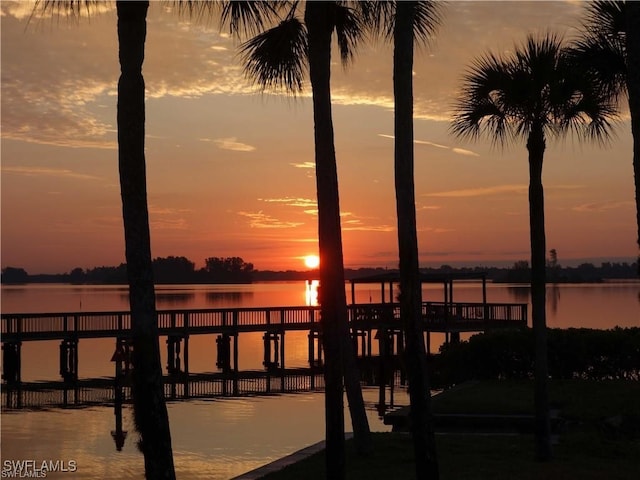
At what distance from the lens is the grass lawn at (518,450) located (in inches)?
569

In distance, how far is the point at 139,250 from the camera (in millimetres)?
11516

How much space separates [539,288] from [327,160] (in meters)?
4.37

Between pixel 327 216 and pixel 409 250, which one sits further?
pixel 327 216

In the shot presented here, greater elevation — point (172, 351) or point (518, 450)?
point (518, 450)

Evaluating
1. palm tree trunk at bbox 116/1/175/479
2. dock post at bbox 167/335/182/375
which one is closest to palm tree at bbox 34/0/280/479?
palm tree trunk at bbox 116/1/175/479

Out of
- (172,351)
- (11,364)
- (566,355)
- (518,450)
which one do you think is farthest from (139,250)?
(172,351)

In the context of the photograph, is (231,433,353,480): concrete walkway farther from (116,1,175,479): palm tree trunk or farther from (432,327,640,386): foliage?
(432,327,640,386): foliage

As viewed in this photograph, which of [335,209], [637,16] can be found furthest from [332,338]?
[637,16]

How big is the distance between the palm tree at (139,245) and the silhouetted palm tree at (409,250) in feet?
11.6

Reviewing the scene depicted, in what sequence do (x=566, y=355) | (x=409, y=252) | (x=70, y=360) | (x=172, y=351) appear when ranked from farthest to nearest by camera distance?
(x=172, y=351)
(x=70, y=360)
(x=566, y=355)
(x=409, y=252)

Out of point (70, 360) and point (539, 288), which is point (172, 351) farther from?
point (539, 288)

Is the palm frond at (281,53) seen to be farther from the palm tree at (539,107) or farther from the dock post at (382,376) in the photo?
the dock post at (382,376)

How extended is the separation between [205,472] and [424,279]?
29.5 m

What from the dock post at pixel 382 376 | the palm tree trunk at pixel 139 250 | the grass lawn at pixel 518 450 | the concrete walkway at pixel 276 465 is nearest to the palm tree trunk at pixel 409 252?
the grass lawn at pixel 518 450
